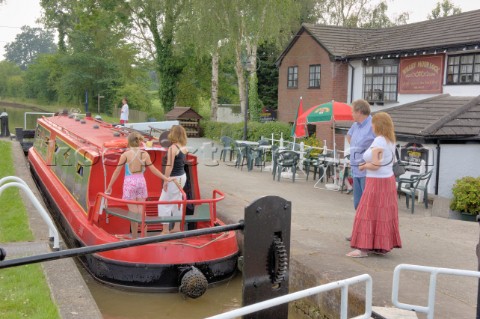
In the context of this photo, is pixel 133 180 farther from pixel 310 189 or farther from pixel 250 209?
pixel 310 189

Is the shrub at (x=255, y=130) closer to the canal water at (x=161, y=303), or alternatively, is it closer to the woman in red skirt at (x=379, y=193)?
the canal water at (x=161, y=303)

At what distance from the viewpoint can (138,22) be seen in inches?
1398

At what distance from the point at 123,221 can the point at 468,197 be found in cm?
666

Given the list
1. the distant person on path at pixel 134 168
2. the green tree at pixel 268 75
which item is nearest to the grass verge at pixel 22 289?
the distant person on path at pixel 134 168

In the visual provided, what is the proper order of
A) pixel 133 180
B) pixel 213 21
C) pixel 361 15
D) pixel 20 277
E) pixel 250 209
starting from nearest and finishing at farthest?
pixel 250 209 → pixel 20 277 → pixel 133 180 → pixel 213 21 → pixel 361 15

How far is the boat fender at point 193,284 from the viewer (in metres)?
6.71

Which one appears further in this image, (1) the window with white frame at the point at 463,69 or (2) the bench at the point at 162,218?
(1) the window with white frame at the point at 463,69

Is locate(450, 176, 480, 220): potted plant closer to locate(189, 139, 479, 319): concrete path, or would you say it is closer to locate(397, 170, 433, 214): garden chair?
locate(189, 139, 479, 319): concrete path

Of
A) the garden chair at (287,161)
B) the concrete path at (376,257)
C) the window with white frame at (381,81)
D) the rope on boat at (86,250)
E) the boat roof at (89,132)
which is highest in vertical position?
the window with white frame at (381,81)

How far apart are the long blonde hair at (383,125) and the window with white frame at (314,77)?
58.8ft

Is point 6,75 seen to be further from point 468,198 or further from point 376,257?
point 376,257

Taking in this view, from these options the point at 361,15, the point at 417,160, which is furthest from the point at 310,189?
the point at 361,15

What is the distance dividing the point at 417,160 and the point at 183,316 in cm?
806

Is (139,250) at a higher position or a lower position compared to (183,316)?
higher
